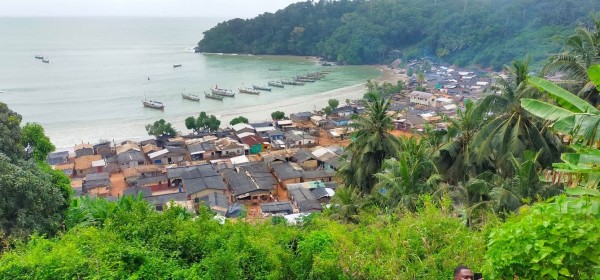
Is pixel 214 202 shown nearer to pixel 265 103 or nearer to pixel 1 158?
pixel 1 158

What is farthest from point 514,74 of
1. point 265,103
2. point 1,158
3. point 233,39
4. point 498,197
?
point 233,39

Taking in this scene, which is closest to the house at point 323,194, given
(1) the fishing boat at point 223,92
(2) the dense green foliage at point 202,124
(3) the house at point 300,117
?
(2) the dense green foliage at point 202,124

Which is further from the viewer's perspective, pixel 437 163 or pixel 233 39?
pixel 233 39

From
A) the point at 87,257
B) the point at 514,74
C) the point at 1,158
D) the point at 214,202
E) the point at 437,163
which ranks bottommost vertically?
the point at 214,202

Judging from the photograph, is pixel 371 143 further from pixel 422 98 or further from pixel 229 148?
pixel 422 98

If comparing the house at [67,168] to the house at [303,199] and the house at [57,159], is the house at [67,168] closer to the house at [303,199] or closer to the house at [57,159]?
the house at [57,159]
